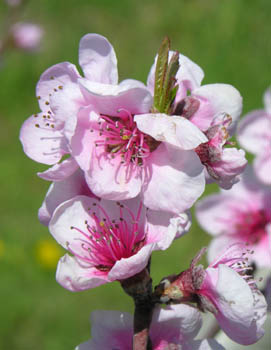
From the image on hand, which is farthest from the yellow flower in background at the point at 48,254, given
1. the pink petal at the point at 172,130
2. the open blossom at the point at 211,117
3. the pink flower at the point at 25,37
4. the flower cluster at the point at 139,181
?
the pink petal at the point at 172,130

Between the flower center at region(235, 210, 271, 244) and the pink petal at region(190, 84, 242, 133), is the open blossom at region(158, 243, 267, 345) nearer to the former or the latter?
the pink petal at region(190, 84, 242, 133)

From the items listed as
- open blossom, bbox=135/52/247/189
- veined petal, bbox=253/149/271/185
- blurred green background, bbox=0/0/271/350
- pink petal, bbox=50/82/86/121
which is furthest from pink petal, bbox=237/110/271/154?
blurred green background, bbox=0/0/271/350

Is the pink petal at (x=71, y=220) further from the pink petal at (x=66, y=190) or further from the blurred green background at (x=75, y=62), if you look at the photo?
the blurred green background at (x=75, y=62)

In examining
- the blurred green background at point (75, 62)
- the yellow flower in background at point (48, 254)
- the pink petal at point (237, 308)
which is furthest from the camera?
the yellow flower in background at point (48, 254)

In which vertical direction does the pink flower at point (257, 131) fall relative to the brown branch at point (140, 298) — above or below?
below

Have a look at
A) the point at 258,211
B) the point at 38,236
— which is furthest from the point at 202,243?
the point at 258,211

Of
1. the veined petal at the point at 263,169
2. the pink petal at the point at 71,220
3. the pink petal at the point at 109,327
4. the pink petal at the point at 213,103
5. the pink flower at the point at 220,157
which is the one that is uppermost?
the pink petal at the point at 213,103
